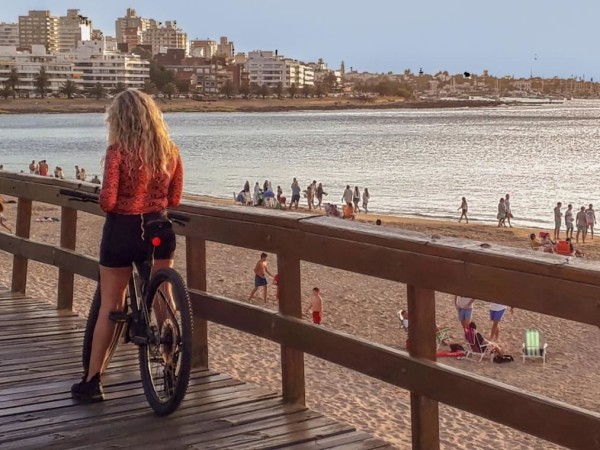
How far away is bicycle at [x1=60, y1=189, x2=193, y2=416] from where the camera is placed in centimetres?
456

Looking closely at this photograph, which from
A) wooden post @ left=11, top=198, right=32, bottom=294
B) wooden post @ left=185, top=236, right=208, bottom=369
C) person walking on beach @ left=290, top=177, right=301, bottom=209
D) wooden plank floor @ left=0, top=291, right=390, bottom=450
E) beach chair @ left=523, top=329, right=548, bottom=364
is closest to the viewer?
wooden plank floor @ left=0, top=291, right=390, bottom=450

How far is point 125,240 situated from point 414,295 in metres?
1.55

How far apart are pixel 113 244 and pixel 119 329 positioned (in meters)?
0.55

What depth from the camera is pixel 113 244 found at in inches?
189

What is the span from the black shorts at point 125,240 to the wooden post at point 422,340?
1.38 metres

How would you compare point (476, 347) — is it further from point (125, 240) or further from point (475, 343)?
point (125, 240)

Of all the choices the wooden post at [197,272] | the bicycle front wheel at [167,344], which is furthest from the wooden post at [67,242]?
the bicycle front wheel at [167,344]

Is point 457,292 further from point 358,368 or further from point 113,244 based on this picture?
point 113,244

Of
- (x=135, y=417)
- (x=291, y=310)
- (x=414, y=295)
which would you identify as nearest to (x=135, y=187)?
(x=291, y=310)

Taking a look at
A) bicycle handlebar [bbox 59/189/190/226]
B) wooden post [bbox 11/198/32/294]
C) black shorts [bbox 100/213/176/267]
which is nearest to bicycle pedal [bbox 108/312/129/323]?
black shorts [bbox 100/213/176/267]

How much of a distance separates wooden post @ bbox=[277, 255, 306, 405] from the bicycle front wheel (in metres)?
0.56

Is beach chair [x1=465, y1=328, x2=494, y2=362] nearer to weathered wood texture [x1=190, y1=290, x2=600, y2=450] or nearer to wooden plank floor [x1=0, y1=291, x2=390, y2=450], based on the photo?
wooden plank floor [x1=0, y1=291, x2=390, y2=450]

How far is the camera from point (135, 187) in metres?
4.71

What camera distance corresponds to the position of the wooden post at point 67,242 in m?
6.99
